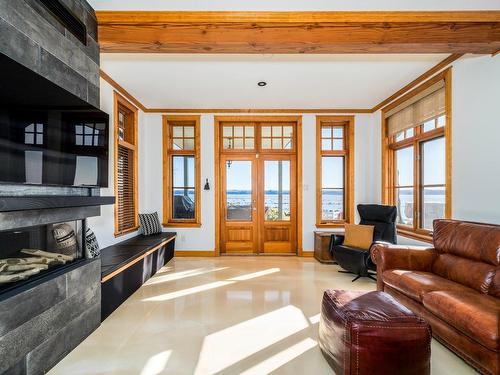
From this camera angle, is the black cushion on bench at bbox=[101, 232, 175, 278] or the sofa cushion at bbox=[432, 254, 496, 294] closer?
the sofa cushion at bbox=[432, 254, 496, 294]

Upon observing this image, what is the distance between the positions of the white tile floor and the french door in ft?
4.07

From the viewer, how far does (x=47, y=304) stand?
184 centimetres

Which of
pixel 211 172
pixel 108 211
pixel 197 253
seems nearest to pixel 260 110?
pixel 211 172

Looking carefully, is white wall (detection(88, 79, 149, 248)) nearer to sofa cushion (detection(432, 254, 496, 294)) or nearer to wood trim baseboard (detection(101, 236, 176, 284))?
wood trim baseboard (detection(101, 236, 176, 284))

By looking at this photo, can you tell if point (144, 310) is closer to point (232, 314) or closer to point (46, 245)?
point (232, 314)

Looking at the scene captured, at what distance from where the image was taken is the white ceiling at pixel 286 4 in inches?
92.7

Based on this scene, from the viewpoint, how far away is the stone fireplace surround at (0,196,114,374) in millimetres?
1559

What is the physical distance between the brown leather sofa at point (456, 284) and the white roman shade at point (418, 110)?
1.59 m

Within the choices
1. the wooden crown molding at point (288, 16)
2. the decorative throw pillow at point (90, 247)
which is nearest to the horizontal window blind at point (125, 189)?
the decorative throw pillow at point (90, 247)

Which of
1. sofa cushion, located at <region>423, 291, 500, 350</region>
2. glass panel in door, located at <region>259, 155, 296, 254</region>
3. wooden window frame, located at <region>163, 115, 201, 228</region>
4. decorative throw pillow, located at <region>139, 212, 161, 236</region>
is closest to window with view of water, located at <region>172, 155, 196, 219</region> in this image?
wooden window frame, located at <region>163, 115, 201, 228</region>

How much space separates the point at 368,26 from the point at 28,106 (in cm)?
280

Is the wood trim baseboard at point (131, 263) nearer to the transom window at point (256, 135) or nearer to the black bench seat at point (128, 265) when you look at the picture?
the black bench seat at point (128, 265)

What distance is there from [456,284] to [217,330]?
7.17 feet

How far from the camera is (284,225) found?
17.1ft
